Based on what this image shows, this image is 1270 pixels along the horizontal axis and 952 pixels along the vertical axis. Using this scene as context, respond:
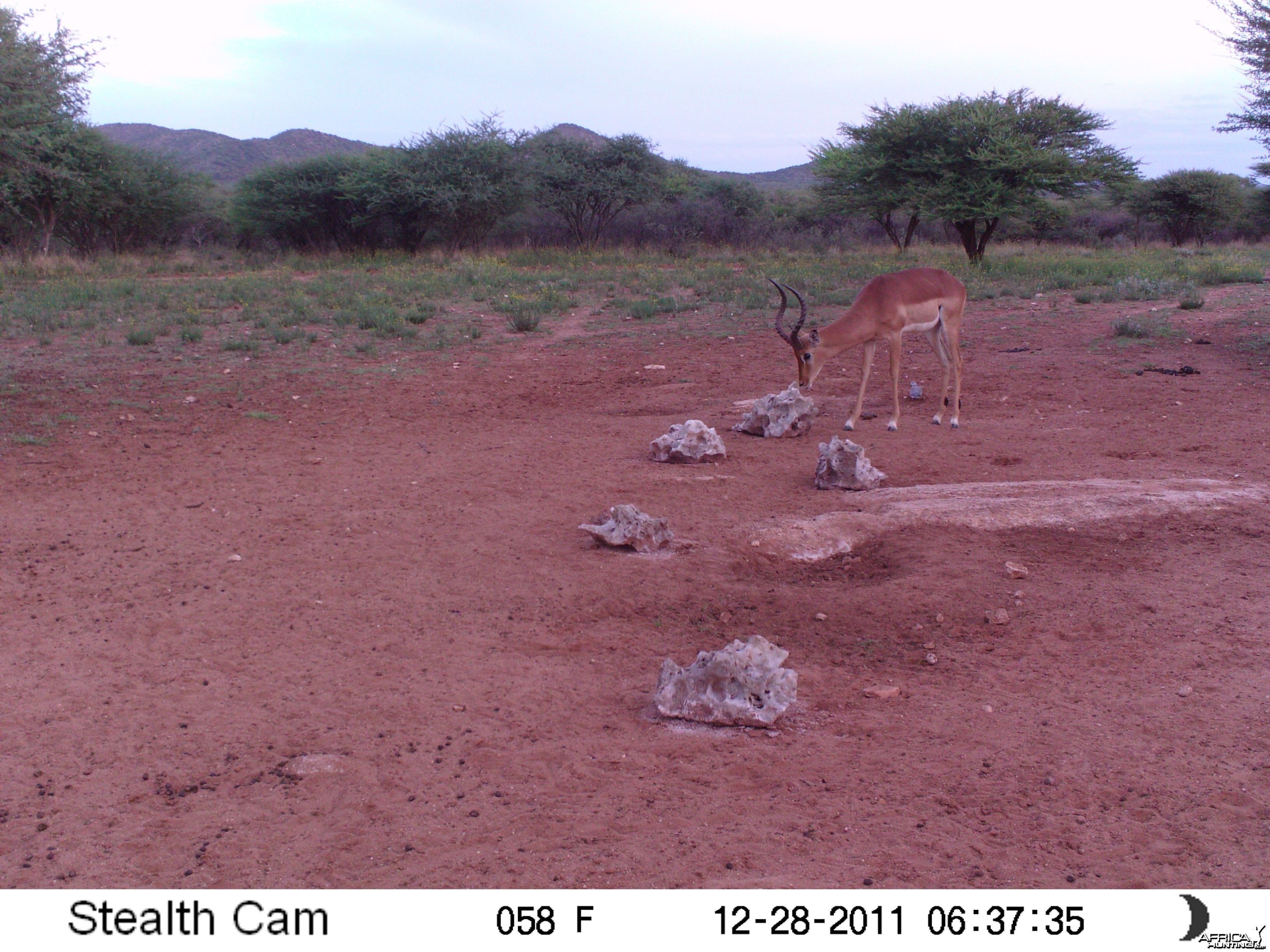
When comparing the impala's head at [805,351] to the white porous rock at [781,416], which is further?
the impala's head at [805,351]

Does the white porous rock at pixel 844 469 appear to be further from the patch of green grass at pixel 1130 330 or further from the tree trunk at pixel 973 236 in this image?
the tree trunk at pixel 973 236

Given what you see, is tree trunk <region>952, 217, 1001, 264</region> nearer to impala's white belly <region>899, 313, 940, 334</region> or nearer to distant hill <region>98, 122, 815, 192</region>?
impala's white belly <region>899, 313, 940, 334</region>

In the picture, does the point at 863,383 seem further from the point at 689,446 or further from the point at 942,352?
the point at 689,446

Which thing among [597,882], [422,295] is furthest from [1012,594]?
[422,295]

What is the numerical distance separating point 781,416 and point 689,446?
1305mm

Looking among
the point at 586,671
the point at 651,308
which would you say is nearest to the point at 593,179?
the point at 651,308

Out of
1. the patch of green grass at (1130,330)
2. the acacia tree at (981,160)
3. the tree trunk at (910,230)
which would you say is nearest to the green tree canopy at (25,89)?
the patch of green grass at (1130,330)

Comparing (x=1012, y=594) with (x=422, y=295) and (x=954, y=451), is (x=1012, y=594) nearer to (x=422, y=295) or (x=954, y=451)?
(x=954, y=451)

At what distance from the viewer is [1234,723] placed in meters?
3.49

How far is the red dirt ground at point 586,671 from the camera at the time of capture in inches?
113

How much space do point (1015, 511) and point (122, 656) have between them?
4.94 meters

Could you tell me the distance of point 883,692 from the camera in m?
3.92

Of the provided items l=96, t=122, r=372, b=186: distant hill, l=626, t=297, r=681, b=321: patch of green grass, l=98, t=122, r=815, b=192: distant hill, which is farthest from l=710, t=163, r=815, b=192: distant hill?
l=626, t=297, r=681, b=321: patch of green grass

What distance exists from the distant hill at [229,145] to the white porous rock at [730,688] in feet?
247
